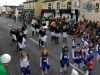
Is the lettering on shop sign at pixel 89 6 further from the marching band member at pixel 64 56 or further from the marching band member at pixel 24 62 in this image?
the marching band member at pixel 24 62

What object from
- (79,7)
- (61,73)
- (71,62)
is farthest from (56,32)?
(79,7)

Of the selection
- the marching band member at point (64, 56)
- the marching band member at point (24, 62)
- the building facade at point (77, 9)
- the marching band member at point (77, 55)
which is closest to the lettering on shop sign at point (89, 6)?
the building facade at point (77, 9)

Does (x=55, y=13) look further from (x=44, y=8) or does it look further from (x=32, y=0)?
(x=32, y=0)

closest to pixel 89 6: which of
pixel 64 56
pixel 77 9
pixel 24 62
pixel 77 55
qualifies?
pixel 77 9

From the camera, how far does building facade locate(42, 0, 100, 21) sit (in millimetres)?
30781

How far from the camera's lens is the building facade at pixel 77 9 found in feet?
101

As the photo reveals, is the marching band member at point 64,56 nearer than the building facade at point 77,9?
Yes

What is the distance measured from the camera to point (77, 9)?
34469 millimetres

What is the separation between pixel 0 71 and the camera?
5.20 m

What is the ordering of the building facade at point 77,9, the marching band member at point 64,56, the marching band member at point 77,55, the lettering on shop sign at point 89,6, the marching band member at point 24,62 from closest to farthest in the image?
1. the marching band member at point 24,62
2. the marching band member at point 64,56
3. the marching band member at point 77,55
4. the building facade at point 77,9
5. the lettering on shop sign at point 89,6

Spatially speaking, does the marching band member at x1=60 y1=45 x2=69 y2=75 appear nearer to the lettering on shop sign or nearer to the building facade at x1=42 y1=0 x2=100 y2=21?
the building facade at x1=42 y1=0 x2=100 y2=21

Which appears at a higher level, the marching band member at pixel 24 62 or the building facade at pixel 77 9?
the building facade at pixel 77 9

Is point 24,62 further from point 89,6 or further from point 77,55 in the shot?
point 89,6

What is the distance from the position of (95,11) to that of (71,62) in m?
18.0
